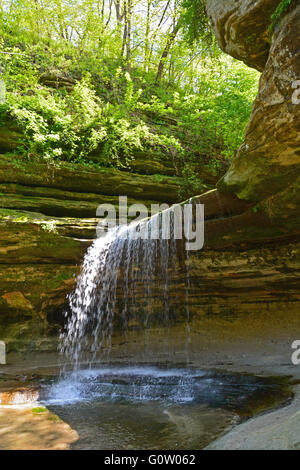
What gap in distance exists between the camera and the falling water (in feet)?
27.3

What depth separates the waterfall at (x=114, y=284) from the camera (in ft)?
→ 27.3

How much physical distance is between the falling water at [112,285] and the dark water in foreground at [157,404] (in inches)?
94.4

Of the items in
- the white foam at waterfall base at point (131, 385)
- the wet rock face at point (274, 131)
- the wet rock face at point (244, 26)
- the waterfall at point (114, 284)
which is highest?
the wet rock face at point (244, 26)

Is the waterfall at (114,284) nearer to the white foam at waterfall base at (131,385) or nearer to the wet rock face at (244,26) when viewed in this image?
the white foam at waterfall base at (131,385)

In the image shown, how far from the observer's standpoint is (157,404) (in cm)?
453

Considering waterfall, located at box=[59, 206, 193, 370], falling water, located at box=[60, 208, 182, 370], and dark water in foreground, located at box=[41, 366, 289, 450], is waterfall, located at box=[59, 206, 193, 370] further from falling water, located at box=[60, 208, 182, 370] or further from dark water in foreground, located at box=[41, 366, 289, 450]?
dark water in foreground, located at box=[41, 366, 289, 450]

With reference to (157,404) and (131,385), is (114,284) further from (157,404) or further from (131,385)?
(157,404)

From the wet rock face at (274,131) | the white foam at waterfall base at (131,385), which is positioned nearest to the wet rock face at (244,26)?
the wet rock face at (274,131)

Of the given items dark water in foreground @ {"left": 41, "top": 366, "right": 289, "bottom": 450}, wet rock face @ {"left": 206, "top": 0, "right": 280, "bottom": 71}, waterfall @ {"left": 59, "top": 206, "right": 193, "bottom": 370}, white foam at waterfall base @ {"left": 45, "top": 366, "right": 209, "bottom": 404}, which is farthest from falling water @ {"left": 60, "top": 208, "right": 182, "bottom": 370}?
wet rock face @ {"left": 206, "top": 0, "right": 280, "bottom": 71}

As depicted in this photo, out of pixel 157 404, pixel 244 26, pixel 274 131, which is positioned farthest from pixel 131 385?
pixel 244 26

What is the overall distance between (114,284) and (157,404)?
449 centimetres

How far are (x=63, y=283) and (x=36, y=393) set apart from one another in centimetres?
375

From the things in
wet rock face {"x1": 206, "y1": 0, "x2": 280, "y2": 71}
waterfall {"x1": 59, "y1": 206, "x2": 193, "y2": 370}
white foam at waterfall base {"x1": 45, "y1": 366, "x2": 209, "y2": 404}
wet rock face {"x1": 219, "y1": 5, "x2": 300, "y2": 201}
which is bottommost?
white foam at waterfall base {"x1": 45, "y1": 366, "x2": 209, "y2": 404}

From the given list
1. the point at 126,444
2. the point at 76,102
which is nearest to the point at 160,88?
the point at 76,102
